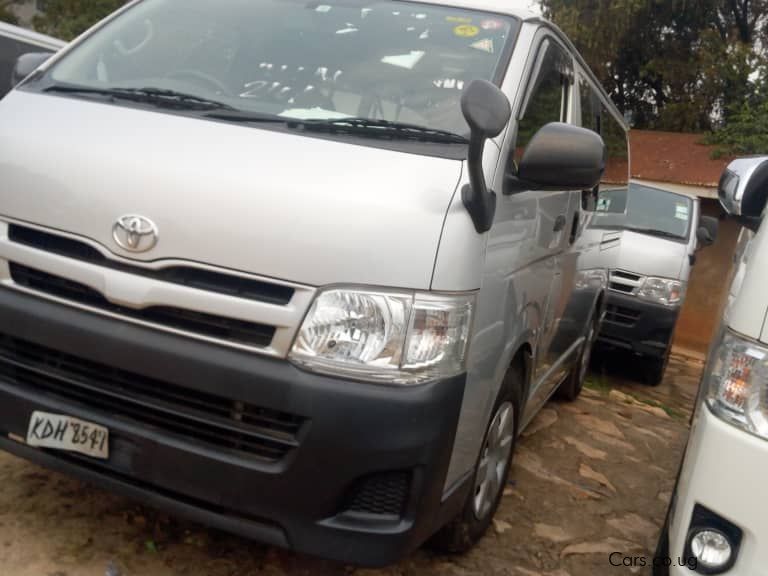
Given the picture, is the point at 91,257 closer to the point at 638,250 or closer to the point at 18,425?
the point at 18,425

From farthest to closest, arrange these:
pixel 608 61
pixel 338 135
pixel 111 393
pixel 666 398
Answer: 1. pixel 608 61
2. pixel 666 398
3. pixel 338 135
4. pixel 111 393

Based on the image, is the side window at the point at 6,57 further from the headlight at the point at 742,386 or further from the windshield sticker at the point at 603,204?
the headlight at the point at 742,386

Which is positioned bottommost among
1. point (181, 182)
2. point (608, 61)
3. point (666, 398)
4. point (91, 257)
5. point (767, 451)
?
point (666, 398)

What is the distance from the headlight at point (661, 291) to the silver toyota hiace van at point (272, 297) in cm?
477

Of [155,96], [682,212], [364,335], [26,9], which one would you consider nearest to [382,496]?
[364,335]

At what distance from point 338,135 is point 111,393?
1.06 meters

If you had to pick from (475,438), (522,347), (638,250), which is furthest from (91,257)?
(638,250)

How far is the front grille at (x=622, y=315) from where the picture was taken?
23.8 feet

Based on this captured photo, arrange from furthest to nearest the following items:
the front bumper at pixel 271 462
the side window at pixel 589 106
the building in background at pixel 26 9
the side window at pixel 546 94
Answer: the building in background at pixel 26 9
the side window at pixel 589 106
the side window at pixel 546 94
the front bumper at pixel 271 462

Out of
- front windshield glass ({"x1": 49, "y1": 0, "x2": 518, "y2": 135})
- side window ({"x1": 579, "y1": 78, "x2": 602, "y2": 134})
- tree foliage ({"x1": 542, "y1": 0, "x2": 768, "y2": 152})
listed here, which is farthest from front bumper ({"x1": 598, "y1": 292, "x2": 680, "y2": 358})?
tree foliage ({"x1": 542, "y1": 0, "x2": 768, "y2": 152})

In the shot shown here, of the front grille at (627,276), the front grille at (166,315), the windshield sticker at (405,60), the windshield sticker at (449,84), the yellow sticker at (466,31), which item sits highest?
the yellow sticker at (466,31)

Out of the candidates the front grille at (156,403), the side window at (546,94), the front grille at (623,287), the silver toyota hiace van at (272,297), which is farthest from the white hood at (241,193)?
the front grille at (623,287)

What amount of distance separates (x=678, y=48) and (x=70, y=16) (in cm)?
1608

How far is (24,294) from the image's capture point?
7.93ft
